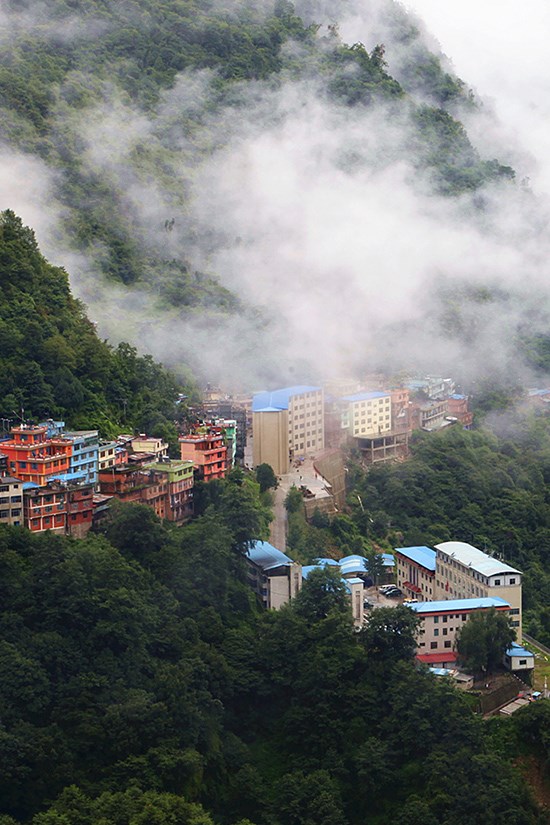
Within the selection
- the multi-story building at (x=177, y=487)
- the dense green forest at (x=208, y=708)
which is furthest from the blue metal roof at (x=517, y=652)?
the multi-story building at (x=177, y=487)

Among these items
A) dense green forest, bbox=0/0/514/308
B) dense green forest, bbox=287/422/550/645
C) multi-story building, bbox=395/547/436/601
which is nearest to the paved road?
dense green forest, bbox=287/422/550/645

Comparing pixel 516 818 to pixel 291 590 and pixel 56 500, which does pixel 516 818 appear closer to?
pixel 291 590

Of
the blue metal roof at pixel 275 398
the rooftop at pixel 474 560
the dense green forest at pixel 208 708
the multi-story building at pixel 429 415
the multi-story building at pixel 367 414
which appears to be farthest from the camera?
the multi-story building at pixel 429 415

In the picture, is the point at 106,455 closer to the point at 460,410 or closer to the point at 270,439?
the point at 270,439

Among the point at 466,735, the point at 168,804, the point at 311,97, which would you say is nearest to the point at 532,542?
the point at 466,735

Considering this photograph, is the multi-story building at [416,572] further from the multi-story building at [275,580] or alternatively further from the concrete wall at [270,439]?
the concrete wall at [270,439]

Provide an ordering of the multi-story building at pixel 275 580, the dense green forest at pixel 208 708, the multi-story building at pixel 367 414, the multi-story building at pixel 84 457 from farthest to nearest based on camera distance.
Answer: the multi-story building at pixel 367 414 < the multi-story building at pixel 275 580 < the multi-story building at pixel 84 457 < the dense green forest at pixel 208 708

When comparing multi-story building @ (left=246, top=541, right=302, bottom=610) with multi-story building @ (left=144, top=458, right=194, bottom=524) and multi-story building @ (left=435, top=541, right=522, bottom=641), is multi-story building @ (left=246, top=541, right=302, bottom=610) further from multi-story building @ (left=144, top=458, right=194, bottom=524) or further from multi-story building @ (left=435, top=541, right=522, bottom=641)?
multi-story building @ (left=435, top=541, right=522, bottom=641)
